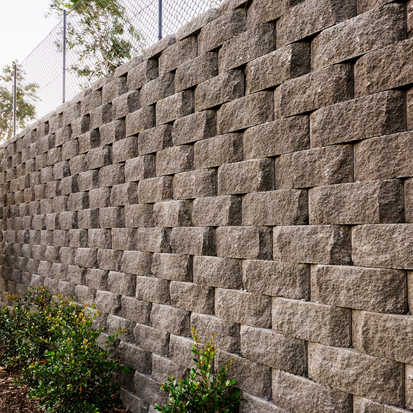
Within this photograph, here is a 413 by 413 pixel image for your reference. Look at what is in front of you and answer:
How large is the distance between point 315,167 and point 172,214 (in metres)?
1.19

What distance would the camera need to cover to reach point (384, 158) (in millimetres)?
1665

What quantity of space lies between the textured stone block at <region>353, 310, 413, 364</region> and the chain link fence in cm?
208

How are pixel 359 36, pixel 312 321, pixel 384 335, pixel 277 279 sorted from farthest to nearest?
1. pixel 277 279
2. pixel 312 321
3. pixel 359 36
4. pixel 384 335

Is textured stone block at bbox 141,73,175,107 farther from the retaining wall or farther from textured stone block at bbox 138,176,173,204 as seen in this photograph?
textured stone block at bbox 138,176,173,204

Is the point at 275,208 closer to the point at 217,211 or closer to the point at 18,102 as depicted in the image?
the point at 217,211

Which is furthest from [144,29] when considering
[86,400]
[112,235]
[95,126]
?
[86,400]

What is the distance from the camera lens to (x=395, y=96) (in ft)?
5.38

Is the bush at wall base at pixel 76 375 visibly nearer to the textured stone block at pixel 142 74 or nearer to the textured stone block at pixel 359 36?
the textured stone block at pixel 142 74

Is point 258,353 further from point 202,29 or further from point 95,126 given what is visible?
point 95,126

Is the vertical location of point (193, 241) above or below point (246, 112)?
below

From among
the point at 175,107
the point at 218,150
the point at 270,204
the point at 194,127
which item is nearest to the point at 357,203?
the point at 270,204

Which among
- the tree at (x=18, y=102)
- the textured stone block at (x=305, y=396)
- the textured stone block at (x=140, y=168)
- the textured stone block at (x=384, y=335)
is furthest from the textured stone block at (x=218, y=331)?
the tree at (x=18, y=102)

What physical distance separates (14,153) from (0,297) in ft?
7.23

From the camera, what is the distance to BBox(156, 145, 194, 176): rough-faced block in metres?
2.68
